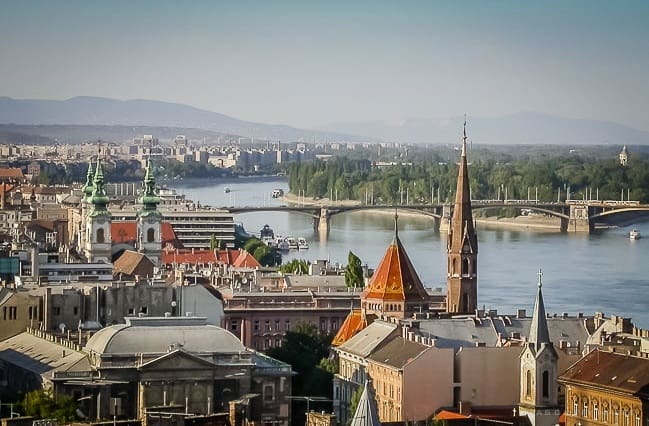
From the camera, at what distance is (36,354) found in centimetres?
2142

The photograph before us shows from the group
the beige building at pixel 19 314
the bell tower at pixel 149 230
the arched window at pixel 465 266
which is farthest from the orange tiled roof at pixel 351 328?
the bell tower at pixel 149 230

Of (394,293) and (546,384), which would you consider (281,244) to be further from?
(546,384)

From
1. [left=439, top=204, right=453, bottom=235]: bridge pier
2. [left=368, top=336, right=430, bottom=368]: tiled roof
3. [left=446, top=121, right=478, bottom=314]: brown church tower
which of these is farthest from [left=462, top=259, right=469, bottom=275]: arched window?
[left=439, top=204, right=453, bottom=235]: bridge pier

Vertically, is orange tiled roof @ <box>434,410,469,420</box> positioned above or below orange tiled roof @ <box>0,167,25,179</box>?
below

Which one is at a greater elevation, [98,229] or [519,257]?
[98,229]

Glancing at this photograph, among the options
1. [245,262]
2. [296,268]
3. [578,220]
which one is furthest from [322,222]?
[296,268]

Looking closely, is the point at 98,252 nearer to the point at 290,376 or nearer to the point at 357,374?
the point at 357,374

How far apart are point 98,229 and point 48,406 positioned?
2030 centimetres

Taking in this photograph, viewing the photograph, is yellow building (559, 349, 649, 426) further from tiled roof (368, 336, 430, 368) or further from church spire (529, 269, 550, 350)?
tiled roof (368, 336, 430, 368)

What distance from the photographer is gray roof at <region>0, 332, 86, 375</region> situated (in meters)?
20.2

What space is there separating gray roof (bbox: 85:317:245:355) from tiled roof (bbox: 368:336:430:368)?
2.34m

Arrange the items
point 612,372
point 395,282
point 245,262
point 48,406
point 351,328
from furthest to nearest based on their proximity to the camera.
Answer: point 245,262, point 395,282, point 351,328, point 612,372, point 48,406

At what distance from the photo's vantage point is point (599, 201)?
2579 inches

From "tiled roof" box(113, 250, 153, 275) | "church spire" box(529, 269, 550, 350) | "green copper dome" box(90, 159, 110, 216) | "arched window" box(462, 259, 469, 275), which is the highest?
"green copper dome" box(90, 159, 110, 216)
